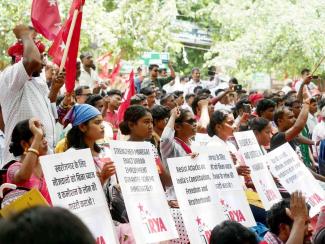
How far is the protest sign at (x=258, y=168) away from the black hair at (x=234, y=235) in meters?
3.48

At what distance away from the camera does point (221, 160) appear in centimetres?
713

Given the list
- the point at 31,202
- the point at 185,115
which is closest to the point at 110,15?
the point at 185,115

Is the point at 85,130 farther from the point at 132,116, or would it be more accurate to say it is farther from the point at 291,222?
the point at 291,222

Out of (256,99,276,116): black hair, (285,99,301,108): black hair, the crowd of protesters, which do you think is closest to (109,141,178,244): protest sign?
the crowd of protesters

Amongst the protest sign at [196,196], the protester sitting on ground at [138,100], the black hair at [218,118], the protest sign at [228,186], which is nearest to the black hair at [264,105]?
the protester sitting on ground at [138,100]

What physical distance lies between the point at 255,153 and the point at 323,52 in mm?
15691

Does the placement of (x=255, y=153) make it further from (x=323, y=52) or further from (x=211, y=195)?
(x=323, y=52)

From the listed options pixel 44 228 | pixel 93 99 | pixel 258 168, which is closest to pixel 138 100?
pixel 93 99

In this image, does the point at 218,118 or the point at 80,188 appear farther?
the point at 218,118

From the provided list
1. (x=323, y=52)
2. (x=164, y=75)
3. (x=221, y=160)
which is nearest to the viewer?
(x=221, y=160)

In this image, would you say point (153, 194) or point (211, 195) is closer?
point (153, 194)

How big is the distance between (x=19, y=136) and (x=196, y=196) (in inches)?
68.4

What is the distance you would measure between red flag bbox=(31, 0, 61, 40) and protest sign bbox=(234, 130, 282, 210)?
6.84ft

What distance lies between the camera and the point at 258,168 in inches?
319
